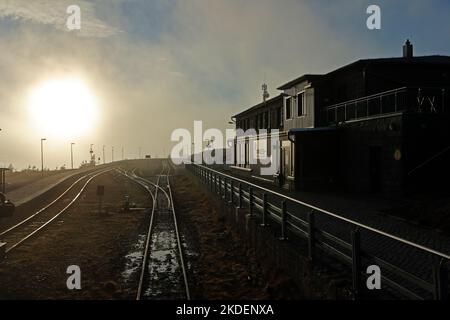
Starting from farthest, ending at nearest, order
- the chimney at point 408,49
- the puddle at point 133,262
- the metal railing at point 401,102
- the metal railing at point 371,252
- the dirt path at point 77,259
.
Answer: the chimney at point 408,49, the metal railing at point 401,102, the puddle at point 133,262, the dirt path at point 77,259, the metal railing at point 371,252

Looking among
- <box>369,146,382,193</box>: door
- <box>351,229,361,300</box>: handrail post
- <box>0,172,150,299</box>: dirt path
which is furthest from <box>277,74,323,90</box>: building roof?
<box>351,229,361,300</box>: handrail post

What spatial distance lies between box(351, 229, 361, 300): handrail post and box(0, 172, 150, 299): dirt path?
483 centimetres

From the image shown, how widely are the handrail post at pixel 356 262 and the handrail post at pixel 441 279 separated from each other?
4.76 ft

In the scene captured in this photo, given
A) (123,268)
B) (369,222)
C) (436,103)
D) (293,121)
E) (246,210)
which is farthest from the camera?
(293,121)

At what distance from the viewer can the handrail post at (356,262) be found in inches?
243

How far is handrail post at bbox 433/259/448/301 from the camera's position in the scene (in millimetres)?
4707

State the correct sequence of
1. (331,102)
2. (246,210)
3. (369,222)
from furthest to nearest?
(331,102) → (246,210) → (369,222)

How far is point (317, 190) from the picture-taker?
74.7 ft

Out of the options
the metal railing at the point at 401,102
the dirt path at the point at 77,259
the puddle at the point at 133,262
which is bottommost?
the puddle at the point at 133,262

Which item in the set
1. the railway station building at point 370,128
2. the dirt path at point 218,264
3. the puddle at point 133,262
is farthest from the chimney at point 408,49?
the puddle at point 133,262

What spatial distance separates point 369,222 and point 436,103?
24.6 ft

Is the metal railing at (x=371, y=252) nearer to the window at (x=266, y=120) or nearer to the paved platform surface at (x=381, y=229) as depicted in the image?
the paved platform surface at (x=381, y=229)
